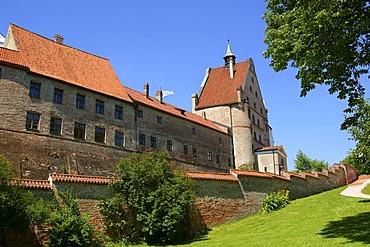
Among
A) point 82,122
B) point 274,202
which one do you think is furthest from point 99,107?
point 274,202

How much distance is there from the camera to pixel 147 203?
67.8 ft

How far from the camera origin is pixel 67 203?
1812cm

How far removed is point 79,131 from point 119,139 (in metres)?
4.10

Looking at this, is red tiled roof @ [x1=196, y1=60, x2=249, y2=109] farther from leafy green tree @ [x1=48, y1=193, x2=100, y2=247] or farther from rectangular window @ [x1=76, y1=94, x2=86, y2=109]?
leafy green tree @ [x1=48, y1=193, x2=100, y2=247]

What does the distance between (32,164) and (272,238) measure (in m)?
17.2

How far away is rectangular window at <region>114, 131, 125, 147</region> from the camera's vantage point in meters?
31.8

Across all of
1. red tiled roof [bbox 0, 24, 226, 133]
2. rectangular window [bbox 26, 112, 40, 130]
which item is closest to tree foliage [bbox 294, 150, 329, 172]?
red tiled roof [bbox 0, 24, 226, 133]

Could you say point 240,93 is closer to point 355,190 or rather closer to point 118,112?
point 355,190

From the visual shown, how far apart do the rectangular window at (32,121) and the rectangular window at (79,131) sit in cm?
317

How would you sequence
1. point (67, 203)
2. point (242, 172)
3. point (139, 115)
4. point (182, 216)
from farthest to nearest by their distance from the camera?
point (139, 115) < point (242, 172) < point (182, 216) < point (67, 203)

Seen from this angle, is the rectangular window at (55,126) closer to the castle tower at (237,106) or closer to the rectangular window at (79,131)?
the rectangular window at (79,131)

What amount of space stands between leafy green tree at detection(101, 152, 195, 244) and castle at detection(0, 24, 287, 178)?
7.94m

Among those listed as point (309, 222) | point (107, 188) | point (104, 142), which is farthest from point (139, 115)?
point (309, 222)

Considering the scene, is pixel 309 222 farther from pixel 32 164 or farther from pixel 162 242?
pixel 32 164
